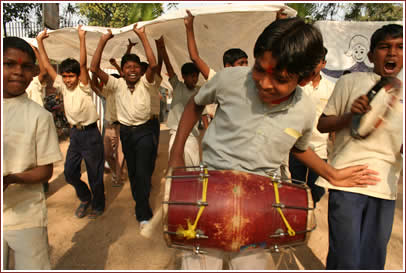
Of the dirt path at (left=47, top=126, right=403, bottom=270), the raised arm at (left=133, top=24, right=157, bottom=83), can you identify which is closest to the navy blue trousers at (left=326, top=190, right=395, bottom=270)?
the dirt path at (left=47, top=126, right=403, bottom=270)

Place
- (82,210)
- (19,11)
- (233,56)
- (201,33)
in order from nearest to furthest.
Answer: (233,56), (201,33), (82,210), (19,11)

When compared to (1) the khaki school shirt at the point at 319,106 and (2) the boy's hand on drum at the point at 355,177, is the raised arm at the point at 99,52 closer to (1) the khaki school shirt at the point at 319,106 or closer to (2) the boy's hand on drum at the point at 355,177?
(1) the khaki school shirt at the point at 319,106

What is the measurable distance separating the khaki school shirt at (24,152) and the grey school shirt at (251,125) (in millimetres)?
987

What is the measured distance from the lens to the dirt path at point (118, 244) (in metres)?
2.78

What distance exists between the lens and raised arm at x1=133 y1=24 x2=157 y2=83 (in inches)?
124

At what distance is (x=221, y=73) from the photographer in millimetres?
1592

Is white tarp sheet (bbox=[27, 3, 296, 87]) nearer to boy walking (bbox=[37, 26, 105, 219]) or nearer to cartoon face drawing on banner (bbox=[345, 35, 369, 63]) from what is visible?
boy walking (bbox=[37, 26, 105, 219])

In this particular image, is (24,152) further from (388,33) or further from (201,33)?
(201,33)

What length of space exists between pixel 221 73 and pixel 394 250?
294 centimetres

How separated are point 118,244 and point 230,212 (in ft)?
7.14

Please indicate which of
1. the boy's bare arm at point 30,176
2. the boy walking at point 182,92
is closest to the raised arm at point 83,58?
the boy walking at point 182,92

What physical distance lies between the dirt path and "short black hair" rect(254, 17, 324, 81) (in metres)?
1.64

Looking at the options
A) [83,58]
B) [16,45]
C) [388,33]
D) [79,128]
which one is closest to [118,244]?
[79,128]

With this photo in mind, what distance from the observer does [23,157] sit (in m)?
1.63
